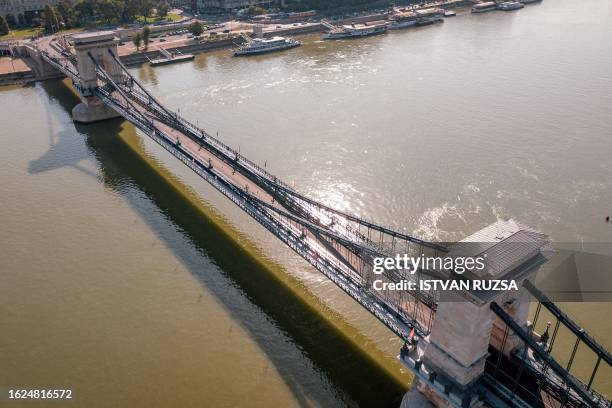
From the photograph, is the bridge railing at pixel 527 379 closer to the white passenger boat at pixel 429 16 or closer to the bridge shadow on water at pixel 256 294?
the bridge shadow on water at pixel 256 294

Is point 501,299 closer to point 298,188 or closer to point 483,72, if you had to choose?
point 298,188

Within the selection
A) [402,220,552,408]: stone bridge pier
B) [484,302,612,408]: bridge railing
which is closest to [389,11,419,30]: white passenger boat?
[402,220,552,408]: stone bridge pier

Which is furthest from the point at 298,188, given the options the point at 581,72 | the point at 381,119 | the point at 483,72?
the point at 581,72

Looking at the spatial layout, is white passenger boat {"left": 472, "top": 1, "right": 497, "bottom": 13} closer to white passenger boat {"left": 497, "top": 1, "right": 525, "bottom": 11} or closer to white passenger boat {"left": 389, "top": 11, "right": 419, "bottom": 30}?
white passenger boat {"left": 497, "top": 1, "right": 525, "bottom": 11}

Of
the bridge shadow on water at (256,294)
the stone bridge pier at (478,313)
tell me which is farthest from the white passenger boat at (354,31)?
the stone bridge pier at (478,313)

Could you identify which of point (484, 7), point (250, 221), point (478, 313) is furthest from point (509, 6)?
point (478, 313)
